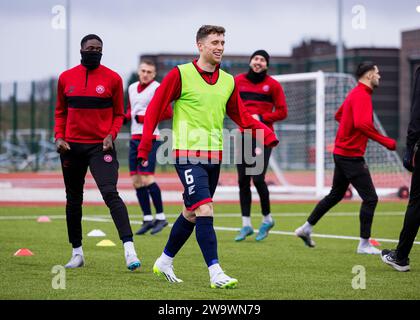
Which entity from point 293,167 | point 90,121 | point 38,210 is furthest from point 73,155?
point 293,167

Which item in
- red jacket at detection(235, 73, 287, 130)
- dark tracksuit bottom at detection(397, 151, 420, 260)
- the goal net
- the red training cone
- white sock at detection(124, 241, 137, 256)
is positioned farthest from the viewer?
the goal net

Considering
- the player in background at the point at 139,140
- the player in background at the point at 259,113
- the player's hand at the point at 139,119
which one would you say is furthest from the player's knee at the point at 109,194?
the player's hand at the point at 139,119

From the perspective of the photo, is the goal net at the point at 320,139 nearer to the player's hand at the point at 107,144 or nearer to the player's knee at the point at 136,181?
the player's knee at the point at 136,181

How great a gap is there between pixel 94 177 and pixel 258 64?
401 cm

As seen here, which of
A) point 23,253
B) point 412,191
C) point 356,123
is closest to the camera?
point 412,191

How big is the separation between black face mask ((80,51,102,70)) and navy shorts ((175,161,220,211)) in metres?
1.58

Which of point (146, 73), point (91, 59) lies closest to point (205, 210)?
point (91, 59)

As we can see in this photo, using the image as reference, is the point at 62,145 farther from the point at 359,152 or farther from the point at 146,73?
the point at 146,73

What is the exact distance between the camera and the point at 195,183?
7.74m

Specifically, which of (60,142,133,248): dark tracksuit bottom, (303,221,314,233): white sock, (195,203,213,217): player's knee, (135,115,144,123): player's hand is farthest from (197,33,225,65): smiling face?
(135,115,144,123): player's hand

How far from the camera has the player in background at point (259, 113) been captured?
12.1 meters

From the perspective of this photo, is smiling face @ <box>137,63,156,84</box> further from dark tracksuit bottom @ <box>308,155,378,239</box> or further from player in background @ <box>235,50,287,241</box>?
dark tracksuit bottom @ <box>308,155,378,239</box>

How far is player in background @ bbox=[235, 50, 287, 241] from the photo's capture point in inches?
476

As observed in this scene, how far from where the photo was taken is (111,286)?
300 inches
